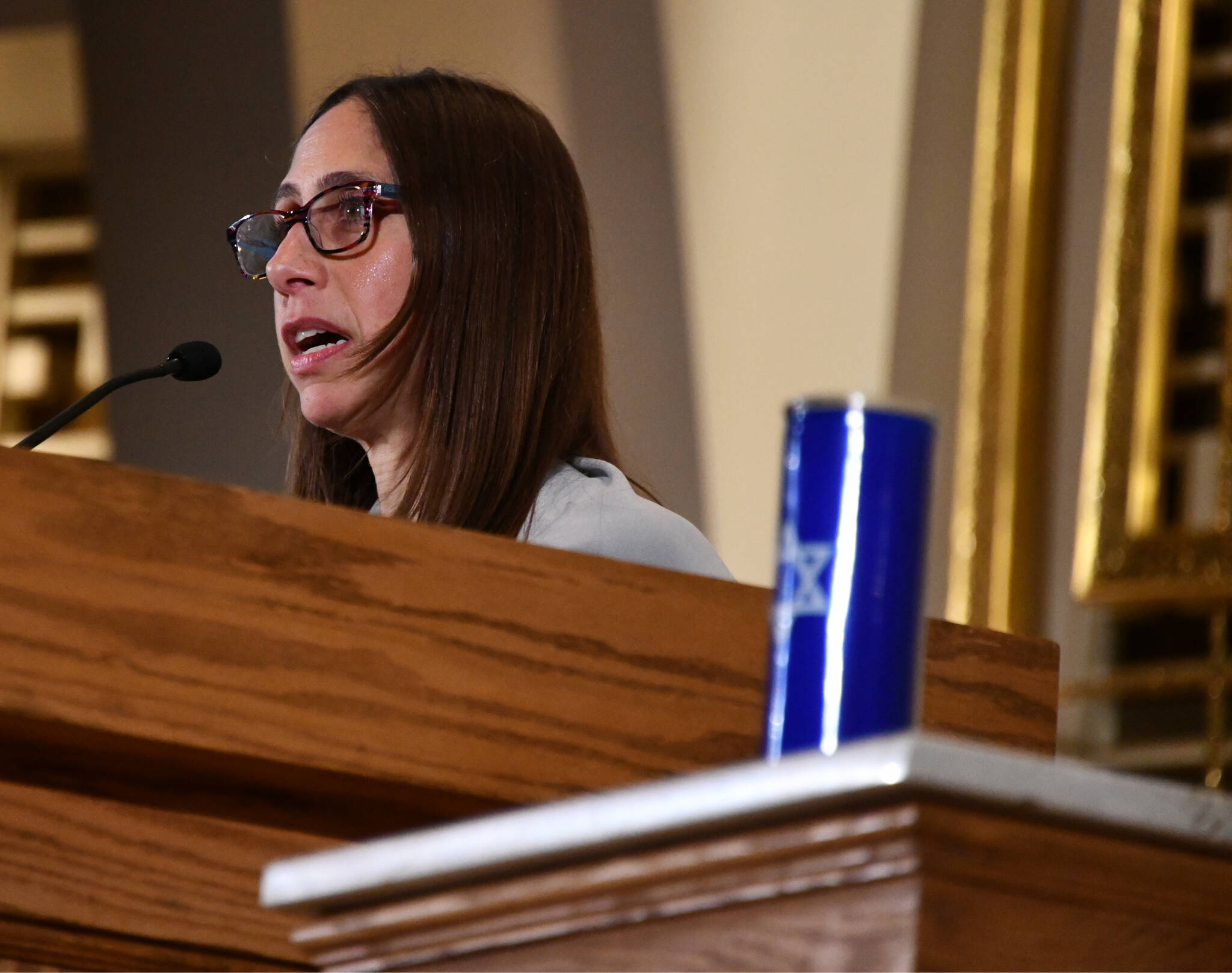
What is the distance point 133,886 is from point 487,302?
718 mm

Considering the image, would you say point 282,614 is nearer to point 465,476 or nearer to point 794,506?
point 794,506

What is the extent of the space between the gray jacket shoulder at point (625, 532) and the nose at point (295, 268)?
33 cm

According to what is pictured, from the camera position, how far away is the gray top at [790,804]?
18.2 inches

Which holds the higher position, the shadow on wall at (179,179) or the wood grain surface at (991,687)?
the shadow on wall at (179,179)

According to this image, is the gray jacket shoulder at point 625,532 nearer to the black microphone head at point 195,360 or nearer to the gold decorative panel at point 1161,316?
the black microphone head at point 195,360

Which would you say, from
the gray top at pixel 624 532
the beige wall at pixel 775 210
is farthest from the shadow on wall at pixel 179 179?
the gray top at pixel 624 532

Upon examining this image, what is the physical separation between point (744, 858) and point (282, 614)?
30cm

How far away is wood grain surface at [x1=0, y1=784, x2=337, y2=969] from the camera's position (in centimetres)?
74

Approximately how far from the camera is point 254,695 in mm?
726

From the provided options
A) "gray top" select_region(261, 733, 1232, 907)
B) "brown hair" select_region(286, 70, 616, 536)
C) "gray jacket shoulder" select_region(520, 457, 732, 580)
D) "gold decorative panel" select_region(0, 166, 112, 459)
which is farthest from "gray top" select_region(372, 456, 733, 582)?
"gold decorative panel" select_region(0, 166, 112, 459)

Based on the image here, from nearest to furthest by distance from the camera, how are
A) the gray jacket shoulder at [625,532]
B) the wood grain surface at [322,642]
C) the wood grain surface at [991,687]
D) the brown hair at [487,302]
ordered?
the wood grain surface at [322,642]
the wood grain surface at [991,687]
the gray jacket shoulder at [625,532]
the brown hair at [487,302]

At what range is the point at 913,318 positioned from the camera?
2.80 meters

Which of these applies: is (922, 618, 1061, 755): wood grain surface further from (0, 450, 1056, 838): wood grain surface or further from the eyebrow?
the eyebrow

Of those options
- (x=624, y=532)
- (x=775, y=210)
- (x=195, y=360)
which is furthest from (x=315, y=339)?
(x=775, y=210)
